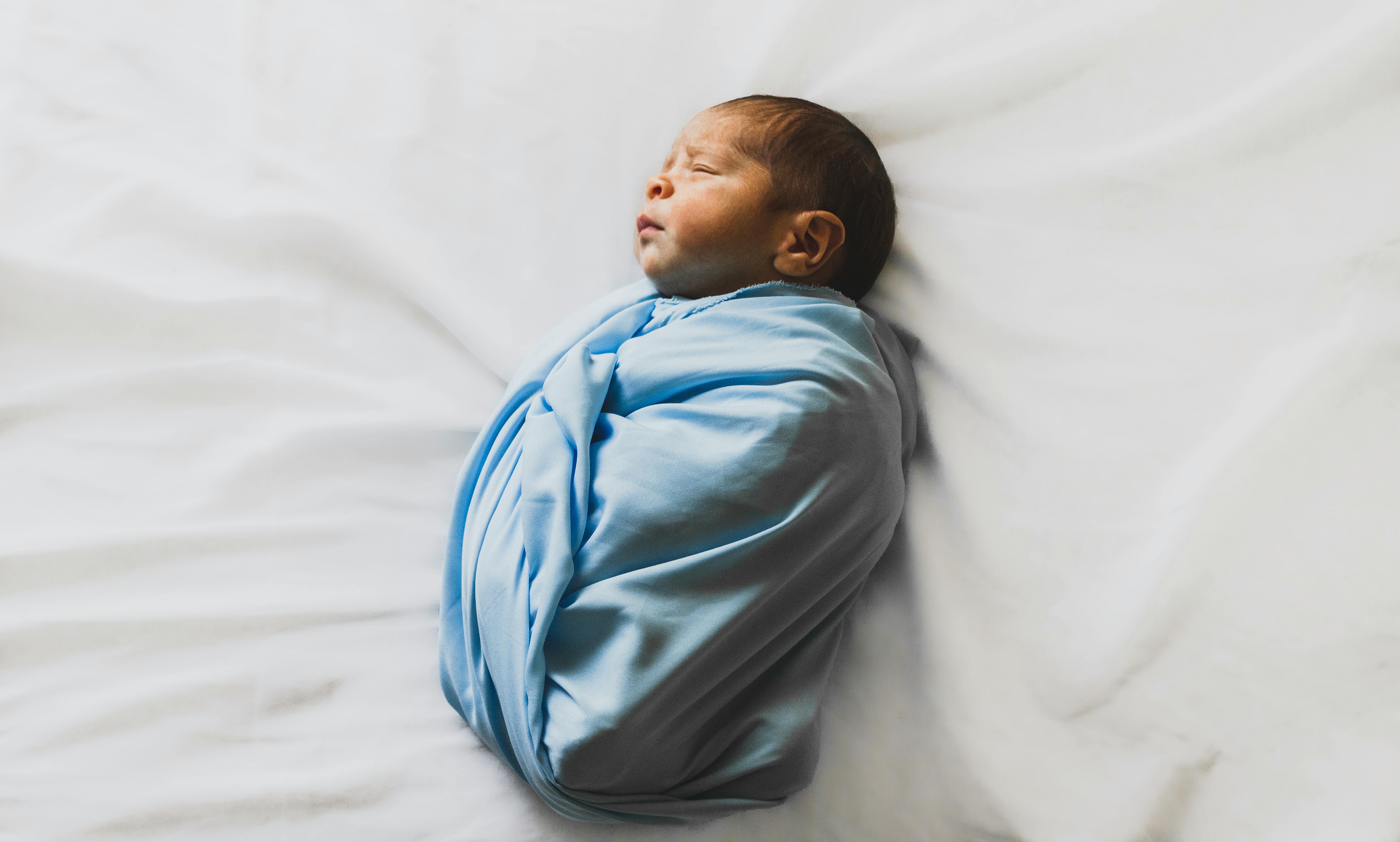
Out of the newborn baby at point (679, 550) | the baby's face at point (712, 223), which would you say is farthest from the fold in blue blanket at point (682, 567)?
the baby's face at point (712, 223)

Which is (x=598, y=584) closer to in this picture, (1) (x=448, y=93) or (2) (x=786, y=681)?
(2) (x=786, y=681)

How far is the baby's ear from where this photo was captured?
2.97ft

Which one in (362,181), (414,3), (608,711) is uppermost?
(414,3)

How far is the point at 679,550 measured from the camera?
0.73 meters

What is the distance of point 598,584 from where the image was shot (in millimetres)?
732

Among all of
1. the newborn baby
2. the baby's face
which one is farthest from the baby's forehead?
the newborn baby

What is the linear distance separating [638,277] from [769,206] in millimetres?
192

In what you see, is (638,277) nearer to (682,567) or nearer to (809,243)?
(809,243)

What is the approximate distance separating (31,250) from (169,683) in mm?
482

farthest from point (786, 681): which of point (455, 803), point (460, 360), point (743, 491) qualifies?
point (460, 360)

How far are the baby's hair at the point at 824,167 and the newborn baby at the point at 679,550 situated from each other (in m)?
0.10

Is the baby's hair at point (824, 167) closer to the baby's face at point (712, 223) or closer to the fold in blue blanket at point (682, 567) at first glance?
the baby's face at point (712, 223)

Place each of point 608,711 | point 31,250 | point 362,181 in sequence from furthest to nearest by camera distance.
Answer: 1. point 362,181
2. point 31,250
3. point 608,711

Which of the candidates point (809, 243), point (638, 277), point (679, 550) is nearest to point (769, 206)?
point (809, 243)
